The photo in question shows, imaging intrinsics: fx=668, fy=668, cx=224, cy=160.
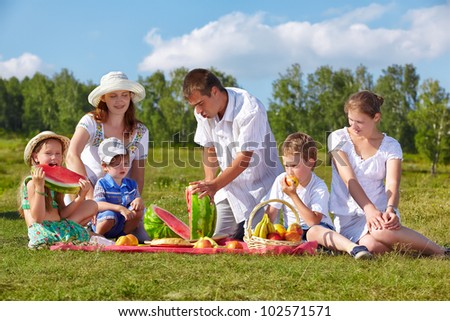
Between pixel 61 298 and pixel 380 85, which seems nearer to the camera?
pixel 61 298

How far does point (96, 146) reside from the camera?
8820mm

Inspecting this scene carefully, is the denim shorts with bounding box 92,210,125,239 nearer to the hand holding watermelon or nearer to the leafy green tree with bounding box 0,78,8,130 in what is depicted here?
the hand holding watermelon

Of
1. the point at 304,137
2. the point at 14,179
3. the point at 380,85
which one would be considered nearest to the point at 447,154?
the point at 380,85

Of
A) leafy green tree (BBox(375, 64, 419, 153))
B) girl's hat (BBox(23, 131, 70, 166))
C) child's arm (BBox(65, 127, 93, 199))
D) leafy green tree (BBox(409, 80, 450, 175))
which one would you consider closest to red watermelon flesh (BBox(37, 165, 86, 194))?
girl's hat (BBox(23, 131, 70, 166))

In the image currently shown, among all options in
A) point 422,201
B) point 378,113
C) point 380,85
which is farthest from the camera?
point 380,85

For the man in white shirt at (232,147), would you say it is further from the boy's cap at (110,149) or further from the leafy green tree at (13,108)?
the leafy green tree at (13,108)

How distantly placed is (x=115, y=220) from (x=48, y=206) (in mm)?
1051

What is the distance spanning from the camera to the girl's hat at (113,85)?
28.1 feet

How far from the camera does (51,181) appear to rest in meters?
7.23

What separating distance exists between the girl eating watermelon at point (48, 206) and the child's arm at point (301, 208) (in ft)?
7.35

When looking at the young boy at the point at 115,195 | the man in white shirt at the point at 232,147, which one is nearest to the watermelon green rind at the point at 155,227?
the young boy at the point at 115,195

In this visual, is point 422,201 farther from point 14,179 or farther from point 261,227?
point 14,179
